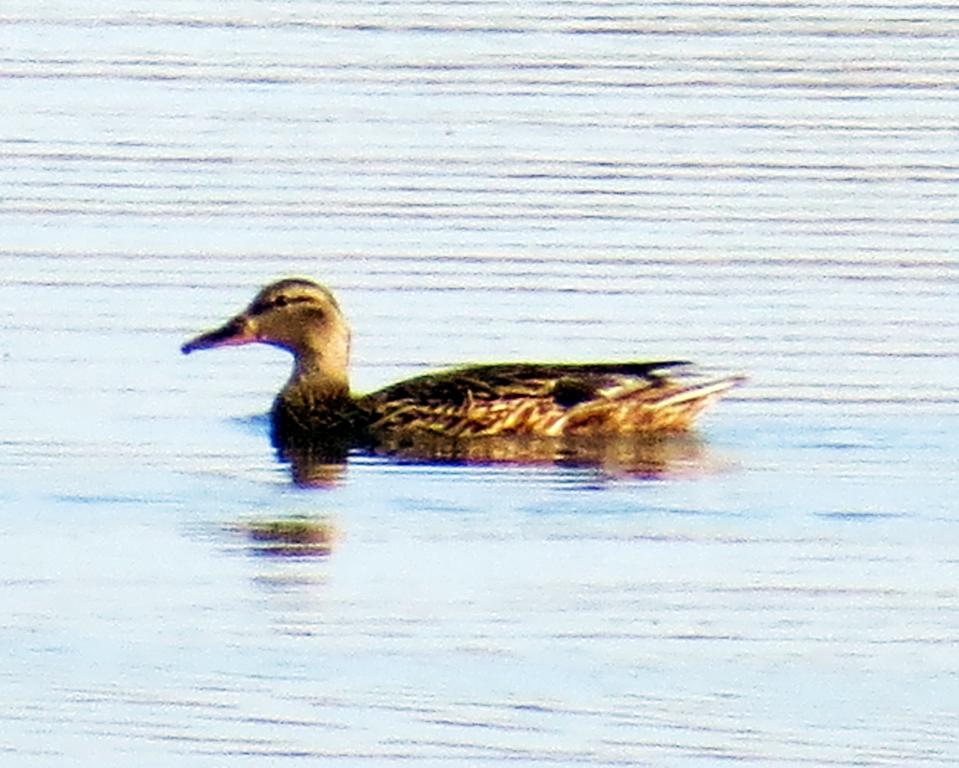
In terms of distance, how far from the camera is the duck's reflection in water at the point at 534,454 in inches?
638

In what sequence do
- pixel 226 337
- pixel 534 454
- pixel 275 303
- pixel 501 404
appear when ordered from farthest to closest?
pixel 275 303 < pixel 226 337 < pixel 501 404 < pixel 534 454

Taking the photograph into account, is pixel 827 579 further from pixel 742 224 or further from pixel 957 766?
pixel 742 224

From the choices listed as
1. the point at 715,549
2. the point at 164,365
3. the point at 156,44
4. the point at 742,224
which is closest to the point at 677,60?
the point at 156,44

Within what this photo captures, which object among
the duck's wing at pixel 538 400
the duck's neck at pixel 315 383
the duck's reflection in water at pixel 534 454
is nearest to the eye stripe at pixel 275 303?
the duck's neck at pixel 315 383

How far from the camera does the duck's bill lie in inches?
685

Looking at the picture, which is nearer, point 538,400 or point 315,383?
point 538,400

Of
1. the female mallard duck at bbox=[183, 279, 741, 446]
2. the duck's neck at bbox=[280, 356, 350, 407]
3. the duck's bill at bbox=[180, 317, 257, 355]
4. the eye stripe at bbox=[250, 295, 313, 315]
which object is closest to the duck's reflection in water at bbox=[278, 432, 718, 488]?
the female mallard duck at bbox=[183, 279, 741, 446]

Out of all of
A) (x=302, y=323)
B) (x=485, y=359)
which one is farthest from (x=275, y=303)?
(x=485, y=359)

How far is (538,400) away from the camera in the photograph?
56.3 feet

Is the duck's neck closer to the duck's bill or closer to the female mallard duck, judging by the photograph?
the female mallard duck

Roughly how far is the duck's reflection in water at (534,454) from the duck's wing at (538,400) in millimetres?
82

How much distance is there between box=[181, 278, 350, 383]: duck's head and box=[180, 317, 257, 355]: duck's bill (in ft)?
0.08

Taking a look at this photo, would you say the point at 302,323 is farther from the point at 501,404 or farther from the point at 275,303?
the point at 501,404

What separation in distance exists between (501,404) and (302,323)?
1175 millimetres
